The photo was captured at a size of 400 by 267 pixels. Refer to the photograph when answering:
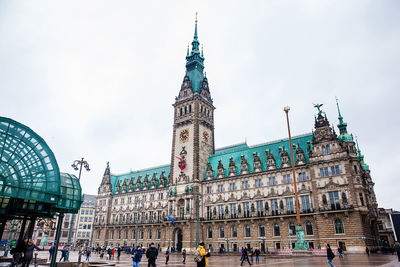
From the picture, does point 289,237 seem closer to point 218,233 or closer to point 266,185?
point 266,185

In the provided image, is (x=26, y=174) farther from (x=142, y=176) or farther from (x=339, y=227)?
(x=142, y=176)

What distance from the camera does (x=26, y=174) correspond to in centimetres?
2209

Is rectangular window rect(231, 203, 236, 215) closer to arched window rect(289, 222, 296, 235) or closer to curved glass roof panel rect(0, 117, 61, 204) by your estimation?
arched window rect(289, 222, 296, 235)

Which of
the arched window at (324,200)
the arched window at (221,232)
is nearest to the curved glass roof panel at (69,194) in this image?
the arched window at (324,200)

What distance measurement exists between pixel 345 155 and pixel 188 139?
125 ft

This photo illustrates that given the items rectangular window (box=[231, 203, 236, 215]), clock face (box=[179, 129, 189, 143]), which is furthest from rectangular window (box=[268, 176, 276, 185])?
clock face (box=[179, 129, 189, 143])

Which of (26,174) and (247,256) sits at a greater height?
(26,174)

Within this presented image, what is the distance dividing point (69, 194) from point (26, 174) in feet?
13.6

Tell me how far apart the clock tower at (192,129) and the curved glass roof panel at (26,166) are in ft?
162

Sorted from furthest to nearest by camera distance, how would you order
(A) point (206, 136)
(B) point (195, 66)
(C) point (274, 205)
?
(B) point (195, 66) → (A) point (206, 136) → (C) point (274, 205)

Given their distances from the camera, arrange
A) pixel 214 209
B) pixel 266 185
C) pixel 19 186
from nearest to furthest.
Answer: pixel 19 186 < pixel 266 185 < pixel 214 209

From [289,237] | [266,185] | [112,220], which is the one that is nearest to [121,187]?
[112,220]

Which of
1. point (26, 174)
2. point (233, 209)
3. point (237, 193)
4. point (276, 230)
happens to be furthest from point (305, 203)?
point (26, 174)

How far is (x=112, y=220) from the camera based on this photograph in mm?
91688
